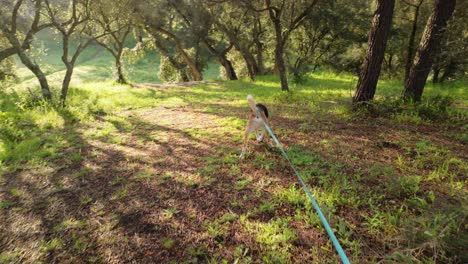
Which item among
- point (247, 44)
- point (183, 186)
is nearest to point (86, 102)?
point (183, 186)

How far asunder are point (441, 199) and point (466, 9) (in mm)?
11547

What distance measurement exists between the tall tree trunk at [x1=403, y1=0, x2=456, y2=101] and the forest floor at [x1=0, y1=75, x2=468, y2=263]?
92 cm

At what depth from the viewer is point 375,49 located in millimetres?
6230

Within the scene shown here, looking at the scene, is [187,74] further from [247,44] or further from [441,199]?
[441,199]

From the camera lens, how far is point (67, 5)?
10.2 m

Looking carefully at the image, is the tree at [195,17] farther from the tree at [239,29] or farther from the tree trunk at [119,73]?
the tree trunk at [119,73]

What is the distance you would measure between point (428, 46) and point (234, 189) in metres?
6.21

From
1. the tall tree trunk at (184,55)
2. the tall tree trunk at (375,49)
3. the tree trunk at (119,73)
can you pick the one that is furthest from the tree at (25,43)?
the tall tree trunk at (375,49)

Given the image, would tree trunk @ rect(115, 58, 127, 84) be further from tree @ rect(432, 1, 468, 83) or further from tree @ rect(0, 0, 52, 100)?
tree @ rect(432, 1, 468, 83)

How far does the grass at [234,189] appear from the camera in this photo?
2662 millimetres

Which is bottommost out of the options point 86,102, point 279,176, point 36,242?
point 36,242

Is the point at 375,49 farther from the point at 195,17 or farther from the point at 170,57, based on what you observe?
the point at 170,57

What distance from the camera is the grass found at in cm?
266

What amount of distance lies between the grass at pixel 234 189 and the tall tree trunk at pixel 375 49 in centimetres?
52
